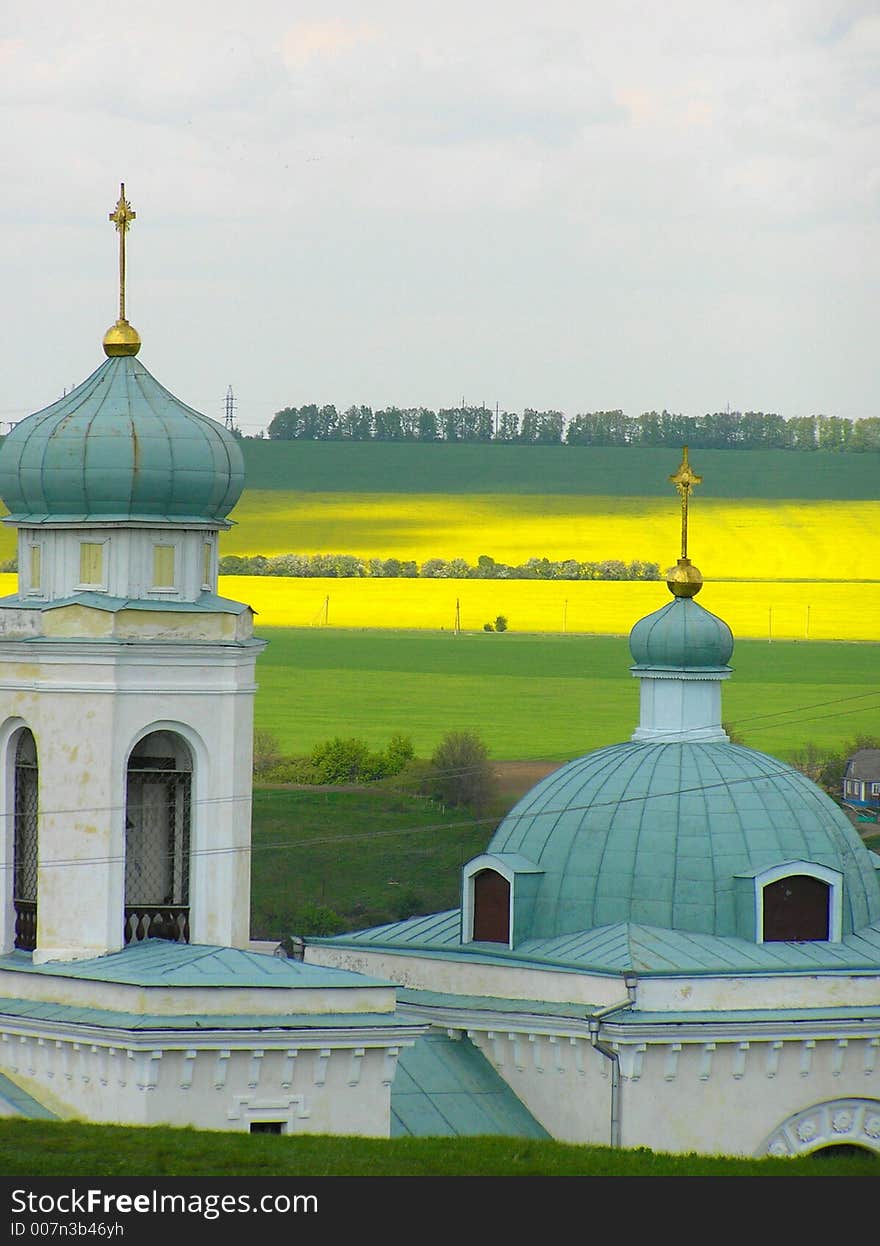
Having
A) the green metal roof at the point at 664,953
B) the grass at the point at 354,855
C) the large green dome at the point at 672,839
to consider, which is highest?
the large green dome at the point at 672,839

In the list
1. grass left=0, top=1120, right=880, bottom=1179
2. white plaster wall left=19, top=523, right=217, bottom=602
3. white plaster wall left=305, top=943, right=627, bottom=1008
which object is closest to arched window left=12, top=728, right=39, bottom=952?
white plaster wall left=19, top=523, right=217, bottom=602

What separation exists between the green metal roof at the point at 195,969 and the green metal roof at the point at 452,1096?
265cm

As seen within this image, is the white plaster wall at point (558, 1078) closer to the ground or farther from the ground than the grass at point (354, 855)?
farther from the ground

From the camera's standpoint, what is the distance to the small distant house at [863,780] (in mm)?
68938

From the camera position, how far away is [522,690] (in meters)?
72.3

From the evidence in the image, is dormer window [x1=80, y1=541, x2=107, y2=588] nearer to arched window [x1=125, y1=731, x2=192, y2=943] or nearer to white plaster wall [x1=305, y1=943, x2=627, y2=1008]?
arched window [x1=125, y1=731, x2=192, y2=943]

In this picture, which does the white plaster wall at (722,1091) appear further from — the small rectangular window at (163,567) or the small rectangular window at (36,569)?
the small rectangular window at (36,569)

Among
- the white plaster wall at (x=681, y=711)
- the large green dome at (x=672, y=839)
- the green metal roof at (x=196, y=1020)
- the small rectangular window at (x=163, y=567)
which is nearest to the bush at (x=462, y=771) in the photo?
the white plaster wall at (x=681, y=711)

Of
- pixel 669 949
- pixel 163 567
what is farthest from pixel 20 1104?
pixel 669 949

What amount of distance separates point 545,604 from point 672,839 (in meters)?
34.4

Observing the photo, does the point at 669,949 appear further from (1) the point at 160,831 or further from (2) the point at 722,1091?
(1) the point at 160,831

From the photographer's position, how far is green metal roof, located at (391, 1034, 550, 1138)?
34.3 m

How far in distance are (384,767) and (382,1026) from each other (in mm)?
41858

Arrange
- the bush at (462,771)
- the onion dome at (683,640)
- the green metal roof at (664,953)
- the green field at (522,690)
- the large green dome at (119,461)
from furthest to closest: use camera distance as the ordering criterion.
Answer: the bush at (462,771) < the green field at (522,690) < the onion dome at (683,640) < the green metal roof at (664,953) < the large green dome at (119,461)
